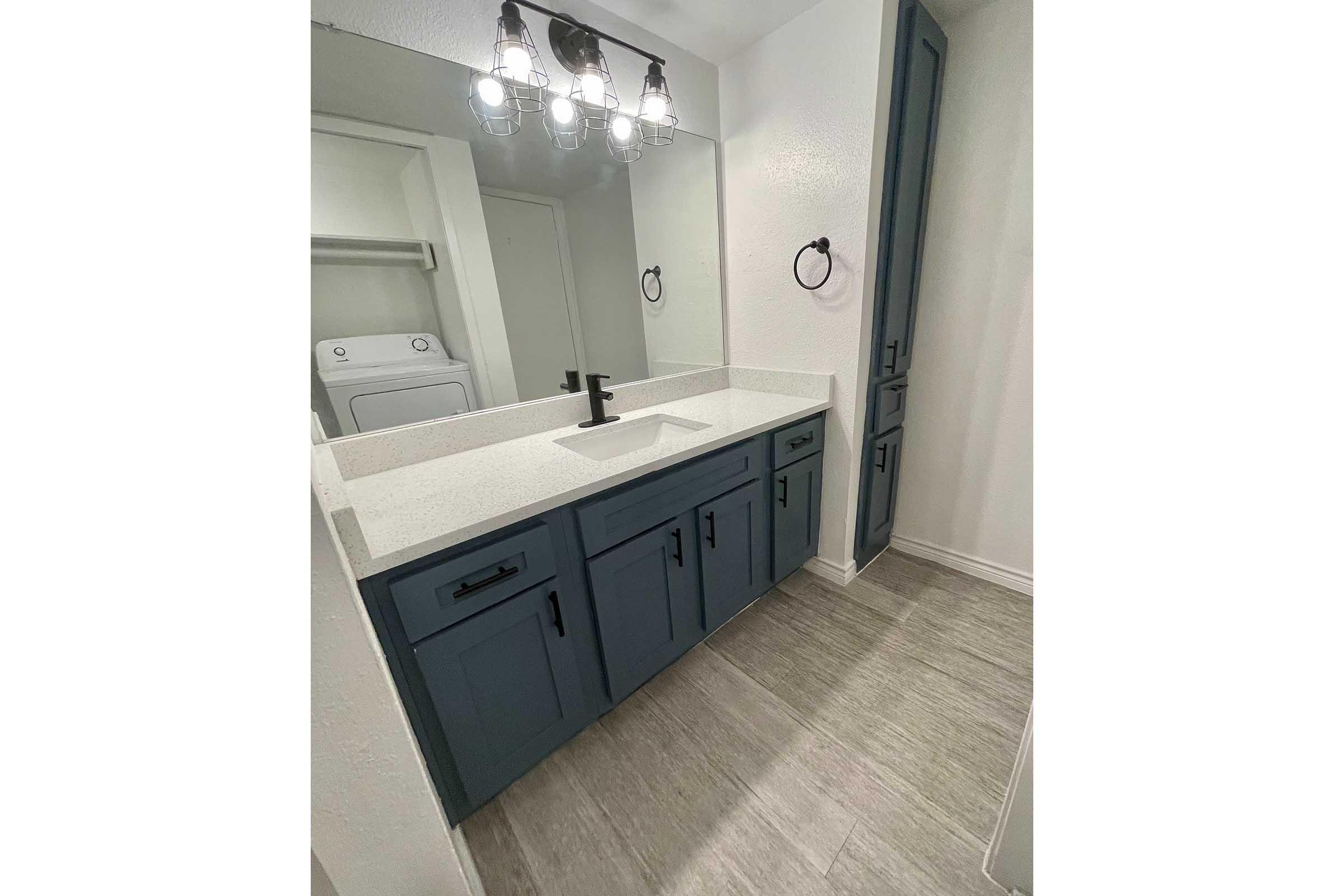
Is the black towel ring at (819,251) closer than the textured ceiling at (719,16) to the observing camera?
No

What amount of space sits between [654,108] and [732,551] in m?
1.50

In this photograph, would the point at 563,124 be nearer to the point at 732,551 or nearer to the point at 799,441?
the point at 799,441

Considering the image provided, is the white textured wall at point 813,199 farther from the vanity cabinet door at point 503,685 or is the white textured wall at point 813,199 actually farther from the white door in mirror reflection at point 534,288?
the vanity cabinet door at point 503,685

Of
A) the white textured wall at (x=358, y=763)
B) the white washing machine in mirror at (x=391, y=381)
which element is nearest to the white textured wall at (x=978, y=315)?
the white washing machine in mirror at (x=391, y=381)

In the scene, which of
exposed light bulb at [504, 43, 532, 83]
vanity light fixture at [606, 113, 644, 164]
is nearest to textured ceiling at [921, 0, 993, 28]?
vanity light fixture at [606, 113, 644, 164]

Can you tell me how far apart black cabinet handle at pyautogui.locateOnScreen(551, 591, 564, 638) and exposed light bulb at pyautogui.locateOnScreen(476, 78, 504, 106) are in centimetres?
135

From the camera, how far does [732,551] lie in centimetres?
150

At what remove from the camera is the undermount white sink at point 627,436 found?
1.50 m

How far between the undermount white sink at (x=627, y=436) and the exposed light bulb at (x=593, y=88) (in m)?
1.01

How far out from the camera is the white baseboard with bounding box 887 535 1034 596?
70.1 inches

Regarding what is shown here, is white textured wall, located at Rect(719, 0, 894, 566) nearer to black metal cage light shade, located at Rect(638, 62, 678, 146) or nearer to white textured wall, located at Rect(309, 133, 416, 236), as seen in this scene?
black metal cage light shade, located at Rect(638, 62, 678, 146)

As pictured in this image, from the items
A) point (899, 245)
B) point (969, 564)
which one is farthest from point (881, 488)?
point (899, 245)
